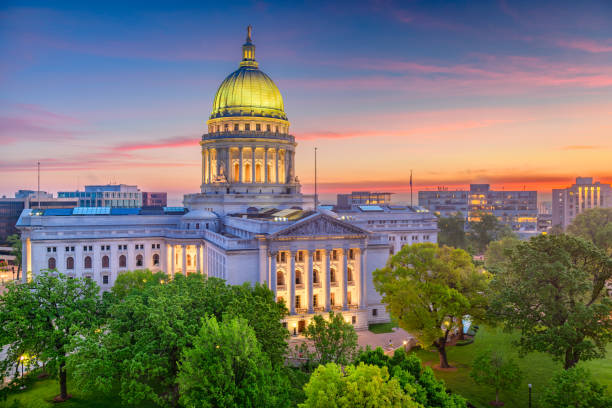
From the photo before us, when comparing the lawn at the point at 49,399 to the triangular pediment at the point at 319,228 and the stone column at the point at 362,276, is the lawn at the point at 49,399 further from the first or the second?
the stone column at the point at 362,276

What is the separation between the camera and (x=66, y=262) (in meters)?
89.2

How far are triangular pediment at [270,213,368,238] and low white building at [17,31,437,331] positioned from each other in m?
0.15

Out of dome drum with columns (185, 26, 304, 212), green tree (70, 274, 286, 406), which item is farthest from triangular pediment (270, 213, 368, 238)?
dome drum with columns (185, 26, 304, 212)

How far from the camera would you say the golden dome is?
351 ft

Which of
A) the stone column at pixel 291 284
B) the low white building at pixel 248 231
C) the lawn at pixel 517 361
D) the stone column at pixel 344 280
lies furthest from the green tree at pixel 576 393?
the stone column at pixel 291 284

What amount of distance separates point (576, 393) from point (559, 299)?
11177mm

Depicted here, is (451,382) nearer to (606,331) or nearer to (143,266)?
(606,331)

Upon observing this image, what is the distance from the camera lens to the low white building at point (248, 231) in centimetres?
6850

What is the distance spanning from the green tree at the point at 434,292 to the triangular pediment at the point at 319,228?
13.2 meters

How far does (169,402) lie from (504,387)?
3078 centimetres

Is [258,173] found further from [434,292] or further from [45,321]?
[45,321]

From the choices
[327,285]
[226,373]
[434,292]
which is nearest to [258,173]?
[327,285]

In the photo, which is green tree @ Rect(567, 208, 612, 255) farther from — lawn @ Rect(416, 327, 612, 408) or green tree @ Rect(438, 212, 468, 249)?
lawn @ Rect(416, 327, 612, 408)

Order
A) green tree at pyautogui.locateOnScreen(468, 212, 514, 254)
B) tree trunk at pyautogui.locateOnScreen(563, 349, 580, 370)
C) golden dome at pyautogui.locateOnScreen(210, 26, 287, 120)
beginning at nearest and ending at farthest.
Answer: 1. tree trunk at pyautogui.locateOnScreen(563, 349, 580, 370)
2. golden dome at pyautogui.locateOnScreen(210, 26, 287, 120)
3. green tree at pyautogui.locateOnScreen(468, 212, 514, 254)
